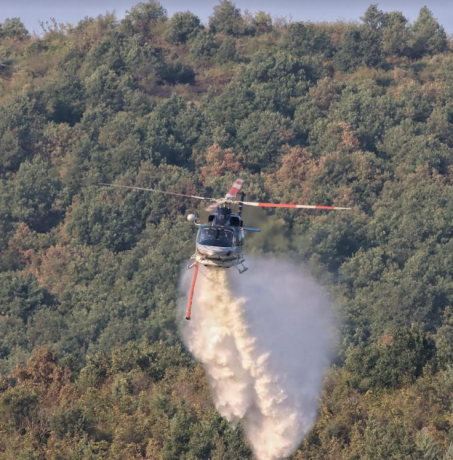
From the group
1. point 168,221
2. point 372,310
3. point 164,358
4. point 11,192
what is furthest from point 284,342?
point 11,192

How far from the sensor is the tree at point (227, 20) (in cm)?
13612

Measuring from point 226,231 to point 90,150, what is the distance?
211 feet

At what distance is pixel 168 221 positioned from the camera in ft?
329

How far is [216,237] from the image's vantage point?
50844 millimetres

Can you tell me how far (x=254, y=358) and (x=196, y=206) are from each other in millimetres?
49348

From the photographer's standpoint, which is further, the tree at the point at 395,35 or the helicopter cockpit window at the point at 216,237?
the tree at the point at 395,35

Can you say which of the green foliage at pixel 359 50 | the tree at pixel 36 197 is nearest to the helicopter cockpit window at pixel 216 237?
the tree at pixel 36 197

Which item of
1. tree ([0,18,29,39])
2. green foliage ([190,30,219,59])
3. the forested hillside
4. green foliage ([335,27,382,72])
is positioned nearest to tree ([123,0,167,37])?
the forested hillside

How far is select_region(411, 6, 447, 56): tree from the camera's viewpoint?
13450cm

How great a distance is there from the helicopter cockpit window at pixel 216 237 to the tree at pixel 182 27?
282ft

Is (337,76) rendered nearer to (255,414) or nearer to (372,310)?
(372,310)

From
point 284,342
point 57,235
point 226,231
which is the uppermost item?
point 226,231

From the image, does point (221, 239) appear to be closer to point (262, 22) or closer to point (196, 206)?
point (196, 206)

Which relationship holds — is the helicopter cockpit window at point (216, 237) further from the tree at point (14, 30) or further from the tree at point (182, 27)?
the tree at point (14, 30)
